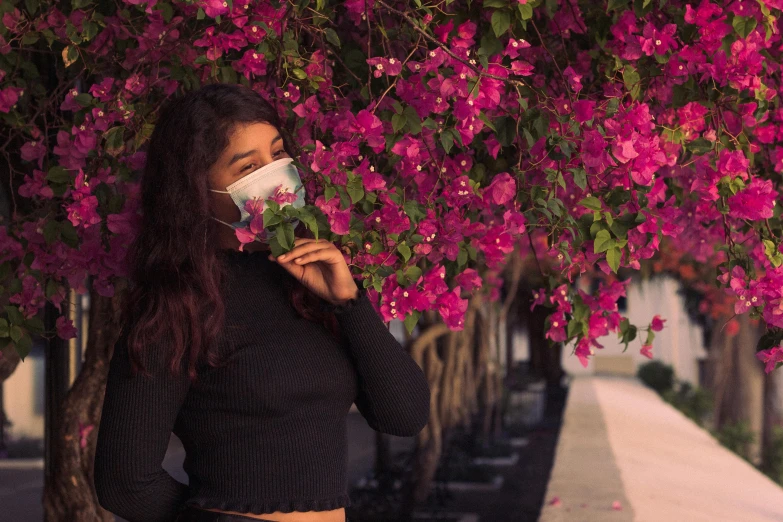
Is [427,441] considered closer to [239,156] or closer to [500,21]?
[500,21]

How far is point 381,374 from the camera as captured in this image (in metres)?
2.52

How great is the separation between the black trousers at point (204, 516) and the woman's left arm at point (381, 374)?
396mm

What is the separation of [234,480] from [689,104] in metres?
2.00

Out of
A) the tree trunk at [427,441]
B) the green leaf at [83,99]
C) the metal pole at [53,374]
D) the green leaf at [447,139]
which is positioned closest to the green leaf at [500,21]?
the green leaf at [447,139]

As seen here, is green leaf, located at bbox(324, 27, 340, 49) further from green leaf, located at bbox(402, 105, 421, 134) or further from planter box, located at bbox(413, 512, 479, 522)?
planter box, located at bbox(413, 512, 479, 522)

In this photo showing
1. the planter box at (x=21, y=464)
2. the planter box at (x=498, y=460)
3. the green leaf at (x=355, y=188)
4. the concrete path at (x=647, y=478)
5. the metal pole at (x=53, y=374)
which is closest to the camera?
the green leaf at (x=355, y=188)

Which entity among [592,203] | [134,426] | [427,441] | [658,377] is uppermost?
[592,203]

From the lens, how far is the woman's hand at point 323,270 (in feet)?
7.70

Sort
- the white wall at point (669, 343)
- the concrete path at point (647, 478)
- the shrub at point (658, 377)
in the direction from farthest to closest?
the white wall at point (669, 343), the shrub at point (658, 377), the concrete path at point (647, 478)

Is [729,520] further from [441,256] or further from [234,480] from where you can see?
[234,480]

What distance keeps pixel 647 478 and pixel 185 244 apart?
6839 millimetres

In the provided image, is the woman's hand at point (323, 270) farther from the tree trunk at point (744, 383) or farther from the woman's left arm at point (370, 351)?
the tree trunk at point (744, 383)

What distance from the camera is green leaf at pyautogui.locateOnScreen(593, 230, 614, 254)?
292cm

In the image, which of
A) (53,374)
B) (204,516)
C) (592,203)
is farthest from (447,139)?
(53,374)
